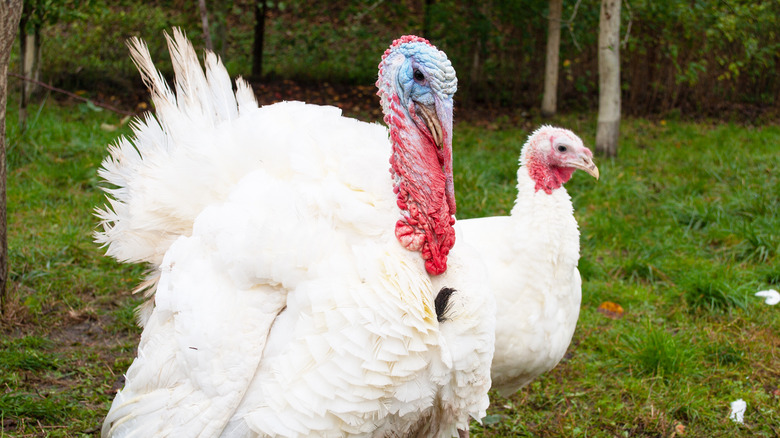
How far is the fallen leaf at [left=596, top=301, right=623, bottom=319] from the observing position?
4.95 m

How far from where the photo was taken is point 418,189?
2.69 metres

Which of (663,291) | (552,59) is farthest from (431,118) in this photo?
(552,59)

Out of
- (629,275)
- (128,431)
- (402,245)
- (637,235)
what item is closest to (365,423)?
(402,245)

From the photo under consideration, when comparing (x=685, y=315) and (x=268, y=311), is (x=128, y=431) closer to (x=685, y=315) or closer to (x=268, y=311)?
(x=268, y=311)

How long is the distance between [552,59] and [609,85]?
1557 mm

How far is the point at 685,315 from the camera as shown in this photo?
4.89 m

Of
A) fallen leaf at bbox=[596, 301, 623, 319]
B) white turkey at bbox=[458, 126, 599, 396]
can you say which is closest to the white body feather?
white turkey at bbox=[458, 126, 599, 396]

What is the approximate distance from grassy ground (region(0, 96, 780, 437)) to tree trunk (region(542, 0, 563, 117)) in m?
2.05

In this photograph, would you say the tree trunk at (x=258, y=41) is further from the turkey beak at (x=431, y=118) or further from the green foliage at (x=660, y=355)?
the turkey beak at (x=431, y=118)

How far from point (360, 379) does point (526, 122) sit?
747cm

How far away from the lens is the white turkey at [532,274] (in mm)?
3420

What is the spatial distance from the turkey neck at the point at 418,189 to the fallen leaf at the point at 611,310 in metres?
2.58

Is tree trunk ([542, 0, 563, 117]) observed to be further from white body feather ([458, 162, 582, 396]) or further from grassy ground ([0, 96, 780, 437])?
white body feather ([458, 162, 582, 396])

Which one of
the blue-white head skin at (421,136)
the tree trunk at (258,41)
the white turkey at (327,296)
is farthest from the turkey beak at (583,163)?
the tree trunk at (258,41)
